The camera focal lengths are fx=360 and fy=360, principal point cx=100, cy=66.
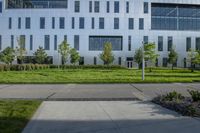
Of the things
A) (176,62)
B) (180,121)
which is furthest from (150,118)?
(176,62)

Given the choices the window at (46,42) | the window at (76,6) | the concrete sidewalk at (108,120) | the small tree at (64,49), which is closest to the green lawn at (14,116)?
the concrete sidewalk at (108,120)

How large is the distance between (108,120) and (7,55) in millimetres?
73501

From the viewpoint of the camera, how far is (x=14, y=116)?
35.0 feet

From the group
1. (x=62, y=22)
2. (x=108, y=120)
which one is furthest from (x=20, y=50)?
(x=108, y=120)

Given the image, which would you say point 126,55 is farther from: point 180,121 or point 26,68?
point 180,121

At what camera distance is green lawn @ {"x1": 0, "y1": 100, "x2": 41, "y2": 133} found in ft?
29.2

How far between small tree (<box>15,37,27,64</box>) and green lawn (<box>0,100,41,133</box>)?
230 ft

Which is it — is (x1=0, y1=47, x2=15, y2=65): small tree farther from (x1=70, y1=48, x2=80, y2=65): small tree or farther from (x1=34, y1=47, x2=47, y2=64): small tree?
(x1=70, y1=48, x2=80, y2=65): small tree

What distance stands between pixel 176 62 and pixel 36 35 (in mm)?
35997

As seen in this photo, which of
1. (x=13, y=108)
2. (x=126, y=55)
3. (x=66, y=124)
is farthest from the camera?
(x=126, y=55)

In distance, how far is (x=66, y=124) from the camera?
9.70 meters

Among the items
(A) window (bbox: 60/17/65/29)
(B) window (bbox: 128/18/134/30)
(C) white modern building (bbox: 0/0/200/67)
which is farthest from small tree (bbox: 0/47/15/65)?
(B) window (bbox: 128/18/134/30)

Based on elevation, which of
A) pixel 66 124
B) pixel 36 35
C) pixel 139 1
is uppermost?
pixel 139 1

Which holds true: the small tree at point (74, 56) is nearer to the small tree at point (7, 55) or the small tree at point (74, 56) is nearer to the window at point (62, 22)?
the window at point (62, 22)
